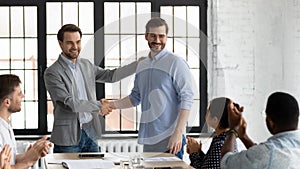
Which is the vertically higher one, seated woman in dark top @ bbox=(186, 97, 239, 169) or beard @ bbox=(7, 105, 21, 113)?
beard @ bbox=(7, 105, 21, 113)

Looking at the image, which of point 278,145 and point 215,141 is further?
point 215,141

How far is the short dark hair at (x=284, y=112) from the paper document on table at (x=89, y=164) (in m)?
1.34

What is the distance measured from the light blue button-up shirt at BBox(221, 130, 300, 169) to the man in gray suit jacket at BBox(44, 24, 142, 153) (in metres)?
2.14

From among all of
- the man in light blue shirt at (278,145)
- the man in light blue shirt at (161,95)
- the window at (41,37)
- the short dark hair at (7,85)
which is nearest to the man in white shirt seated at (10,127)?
the short dark hair at (7,85)

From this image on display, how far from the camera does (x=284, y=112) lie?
324 centimetres

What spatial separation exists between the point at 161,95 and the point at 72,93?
0.78 metres

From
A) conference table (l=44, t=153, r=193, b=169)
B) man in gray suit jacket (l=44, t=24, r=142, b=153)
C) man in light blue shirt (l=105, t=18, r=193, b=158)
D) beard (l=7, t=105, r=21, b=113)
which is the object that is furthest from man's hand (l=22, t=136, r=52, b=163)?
man in gray suit jacket (l=44, t=24, r=142, b=153)

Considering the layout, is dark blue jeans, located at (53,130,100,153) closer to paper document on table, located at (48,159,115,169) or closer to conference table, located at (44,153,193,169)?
conference table, located at (44,153,193,169)

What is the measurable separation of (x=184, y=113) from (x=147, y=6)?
2529mm

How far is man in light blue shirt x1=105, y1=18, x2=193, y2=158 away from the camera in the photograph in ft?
15.8

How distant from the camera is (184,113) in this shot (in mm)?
4879

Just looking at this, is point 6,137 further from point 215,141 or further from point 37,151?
point 215,141

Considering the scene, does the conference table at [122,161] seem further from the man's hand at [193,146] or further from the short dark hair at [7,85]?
the short dark hair at [7,85]

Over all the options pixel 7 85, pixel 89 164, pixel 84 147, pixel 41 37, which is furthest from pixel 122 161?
pixel 41 37
